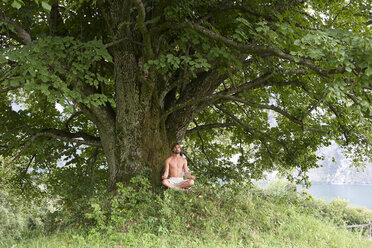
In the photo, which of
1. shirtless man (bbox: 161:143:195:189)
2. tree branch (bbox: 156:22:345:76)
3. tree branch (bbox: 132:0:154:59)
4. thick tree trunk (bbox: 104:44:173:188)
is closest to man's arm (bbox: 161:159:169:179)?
shirtless man (bbox: 161:143:195:189)

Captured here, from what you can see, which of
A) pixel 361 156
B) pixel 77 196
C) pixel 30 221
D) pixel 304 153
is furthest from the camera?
pixel 30 221

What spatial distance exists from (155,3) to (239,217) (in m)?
5.45

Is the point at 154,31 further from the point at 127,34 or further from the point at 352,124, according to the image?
the point at 352,124

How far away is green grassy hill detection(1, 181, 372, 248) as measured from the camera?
6.07m

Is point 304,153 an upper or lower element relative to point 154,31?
lower

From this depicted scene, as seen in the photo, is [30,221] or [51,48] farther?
[30,221]

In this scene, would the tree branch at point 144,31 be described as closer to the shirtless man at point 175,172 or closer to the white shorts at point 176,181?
the shirtless man at point 175,172

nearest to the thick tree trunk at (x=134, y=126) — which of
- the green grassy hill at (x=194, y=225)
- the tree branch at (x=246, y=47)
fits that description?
the green grassy hill at (x=194, y=225)

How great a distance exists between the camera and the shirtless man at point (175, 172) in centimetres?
782

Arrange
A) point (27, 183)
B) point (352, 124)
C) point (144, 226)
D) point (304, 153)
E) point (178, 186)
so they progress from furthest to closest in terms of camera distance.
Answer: point (27, 183), point (304, 153), point (352, 124), point (178, 186), point (144, 226)

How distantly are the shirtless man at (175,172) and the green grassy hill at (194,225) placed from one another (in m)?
0.26

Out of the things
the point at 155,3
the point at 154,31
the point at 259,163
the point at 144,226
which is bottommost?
the point at 144,226

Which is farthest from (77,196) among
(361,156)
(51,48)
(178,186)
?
(361,156)

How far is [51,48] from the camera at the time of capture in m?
6.81
